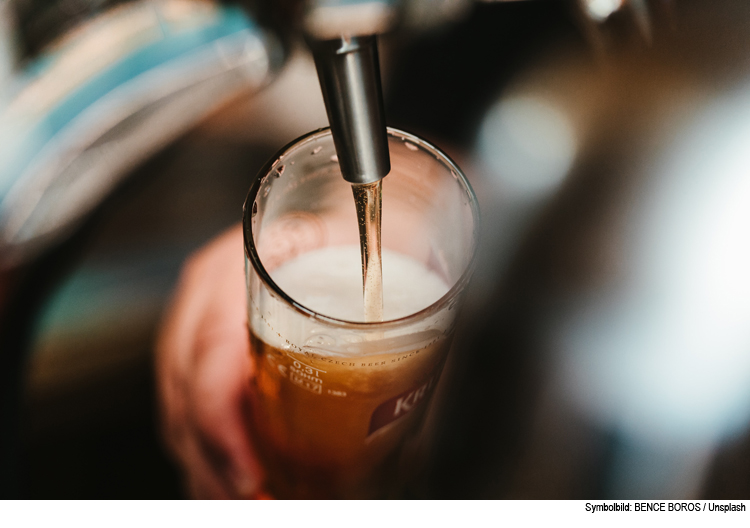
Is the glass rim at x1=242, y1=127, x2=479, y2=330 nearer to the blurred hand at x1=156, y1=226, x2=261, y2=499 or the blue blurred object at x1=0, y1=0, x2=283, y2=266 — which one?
the blurred hand at x1=156, y1=226, x2=261, y2=499

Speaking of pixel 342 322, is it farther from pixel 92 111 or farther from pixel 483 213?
pixel 92 111

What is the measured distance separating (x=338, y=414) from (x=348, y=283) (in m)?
0.10

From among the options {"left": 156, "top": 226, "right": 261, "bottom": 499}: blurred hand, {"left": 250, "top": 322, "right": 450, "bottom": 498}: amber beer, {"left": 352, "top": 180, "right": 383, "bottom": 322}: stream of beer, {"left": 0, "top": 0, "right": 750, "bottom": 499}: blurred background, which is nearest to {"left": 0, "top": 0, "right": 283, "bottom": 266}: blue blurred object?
{"left": 0, "top": 0, "right": 750, "bottom": 499}: blurred background

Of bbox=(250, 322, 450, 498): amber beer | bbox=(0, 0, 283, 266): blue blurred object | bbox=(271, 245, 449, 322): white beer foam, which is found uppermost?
bbox=(0, 0, 283, 266): blue blurred object

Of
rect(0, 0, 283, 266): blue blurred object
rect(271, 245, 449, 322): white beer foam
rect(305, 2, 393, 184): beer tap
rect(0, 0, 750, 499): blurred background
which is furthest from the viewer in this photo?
rect(0, 0, 283, 266): blue blurred object

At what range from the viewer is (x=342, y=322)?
0.35m

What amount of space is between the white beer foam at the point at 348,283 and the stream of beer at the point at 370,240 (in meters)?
0.03

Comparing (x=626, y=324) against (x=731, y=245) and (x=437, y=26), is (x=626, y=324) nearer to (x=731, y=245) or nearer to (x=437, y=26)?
(x=731, y=245)

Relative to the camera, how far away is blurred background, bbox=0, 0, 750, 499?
634 mm

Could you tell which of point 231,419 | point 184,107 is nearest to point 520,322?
point 231,419

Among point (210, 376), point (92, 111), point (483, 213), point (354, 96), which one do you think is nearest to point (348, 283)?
point (354, 96)

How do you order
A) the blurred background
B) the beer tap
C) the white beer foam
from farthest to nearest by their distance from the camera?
the blurred background < the white beer foam < the beer tap

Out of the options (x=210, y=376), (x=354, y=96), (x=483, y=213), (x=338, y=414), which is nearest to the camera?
(x=354, y=96)

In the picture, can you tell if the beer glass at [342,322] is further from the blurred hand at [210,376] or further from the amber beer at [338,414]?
the blurred hand at [210,376]
